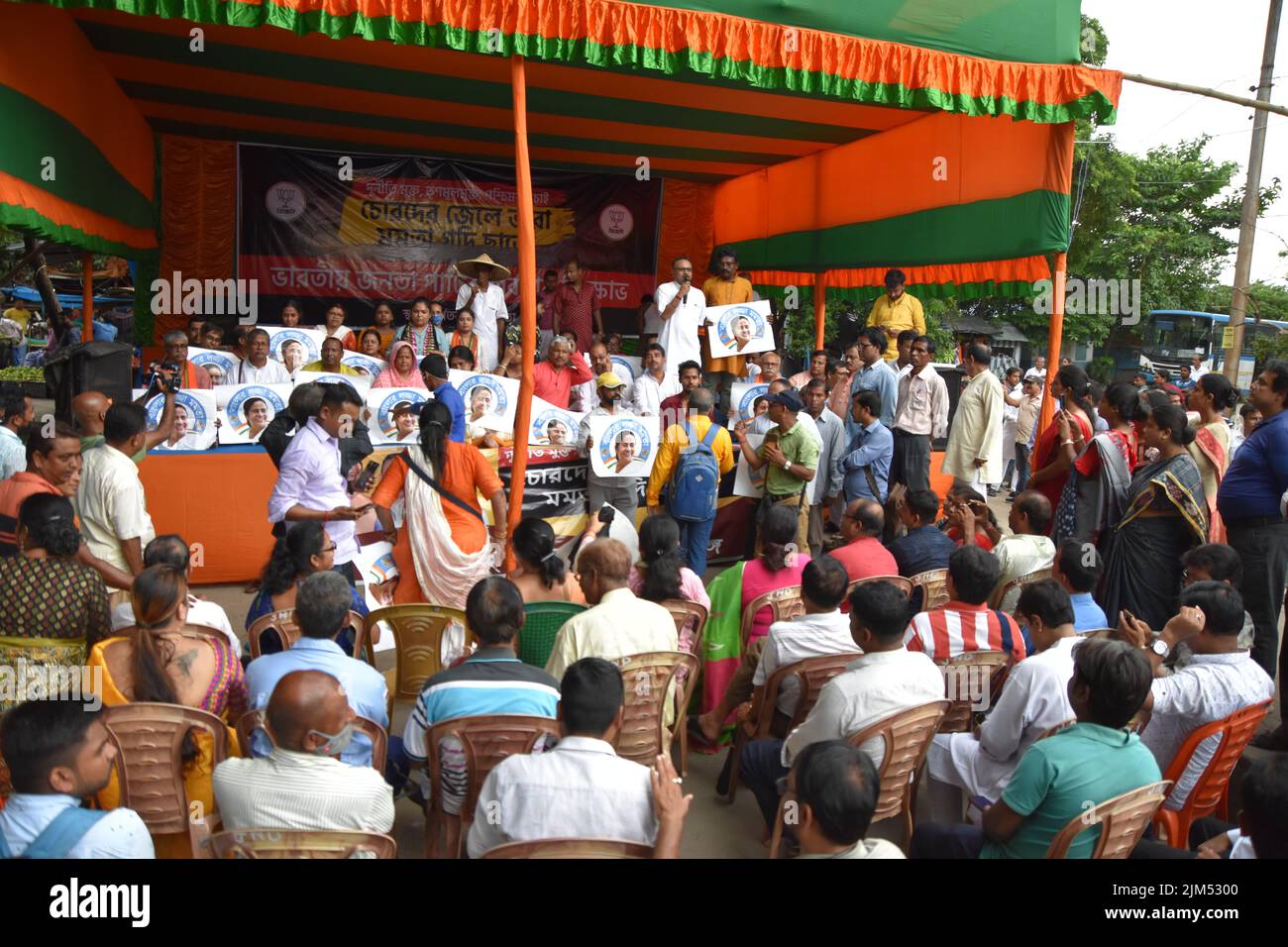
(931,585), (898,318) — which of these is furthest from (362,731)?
(898,318)

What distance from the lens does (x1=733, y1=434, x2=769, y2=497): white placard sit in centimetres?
712

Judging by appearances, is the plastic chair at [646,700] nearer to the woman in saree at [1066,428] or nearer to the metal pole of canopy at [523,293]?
the metal pole of canopy at [523,293]

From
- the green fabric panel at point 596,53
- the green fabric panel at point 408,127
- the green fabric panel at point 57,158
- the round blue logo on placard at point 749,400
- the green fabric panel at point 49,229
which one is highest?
the green fabric panel at point 408,127

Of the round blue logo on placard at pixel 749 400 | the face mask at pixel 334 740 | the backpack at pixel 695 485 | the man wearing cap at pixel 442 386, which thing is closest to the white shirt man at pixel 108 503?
the man wearing cap at pixel 442 386

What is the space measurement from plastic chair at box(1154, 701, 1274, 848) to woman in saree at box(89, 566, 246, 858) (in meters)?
2.88

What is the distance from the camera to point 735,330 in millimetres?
8773

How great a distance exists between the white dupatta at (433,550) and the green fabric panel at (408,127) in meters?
5.68

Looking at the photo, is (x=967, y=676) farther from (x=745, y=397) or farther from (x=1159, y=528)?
(x=745, y=397)

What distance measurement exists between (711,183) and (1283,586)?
9229 mm

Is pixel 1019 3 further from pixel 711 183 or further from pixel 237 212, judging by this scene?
pixel 237 212

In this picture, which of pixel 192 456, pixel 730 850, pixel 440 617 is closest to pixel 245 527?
pixel 192 456

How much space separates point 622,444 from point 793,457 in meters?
1.15

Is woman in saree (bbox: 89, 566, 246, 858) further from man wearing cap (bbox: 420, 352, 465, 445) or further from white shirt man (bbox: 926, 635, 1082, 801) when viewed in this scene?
man wearing cap (bbox: 420, 352, 465, 445)

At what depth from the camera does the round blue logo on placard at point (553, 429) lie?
22.9ft
